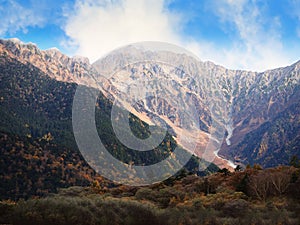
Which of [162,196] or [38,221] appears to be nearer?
[38,221]

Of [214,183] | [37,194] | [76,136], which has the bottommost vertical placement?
[37,194]

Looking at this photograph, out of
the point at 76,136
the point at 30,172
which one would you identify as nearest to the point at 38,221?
the point at 30,172

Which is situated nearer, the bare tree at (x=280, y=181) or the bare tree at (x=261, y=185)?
the bare tree at (x=280, y=181)

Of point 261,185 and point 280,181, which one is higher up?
point 280,181

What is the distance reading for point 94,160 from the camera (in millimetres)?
146500

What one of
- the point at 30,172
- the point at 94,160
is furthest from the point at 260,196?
the point at 94,160

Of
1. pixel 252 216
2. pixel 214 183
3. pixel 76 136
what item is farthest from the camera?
pixel 76 136

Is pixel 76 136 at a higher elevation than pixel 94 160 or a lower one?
higher

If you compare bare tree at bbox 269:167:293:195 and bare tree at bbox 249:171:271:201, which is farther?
bare tree at bbox 249:171:271:201

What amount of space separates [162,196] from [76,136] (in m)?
133

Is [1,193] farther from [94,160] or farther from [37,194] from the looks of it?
→ [94,160]

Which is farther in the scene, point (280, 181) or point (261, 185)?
point (261, 185)

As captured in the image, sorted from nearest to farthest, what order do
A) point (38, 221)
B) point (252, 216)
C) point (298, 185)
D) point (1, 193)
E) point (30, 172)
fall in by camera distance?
point (38, 221)
point (252, 216)
point (298, 185)
point (1, 193)
point (30, 172)

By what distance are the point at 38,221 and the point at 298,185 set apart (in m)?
32.6
